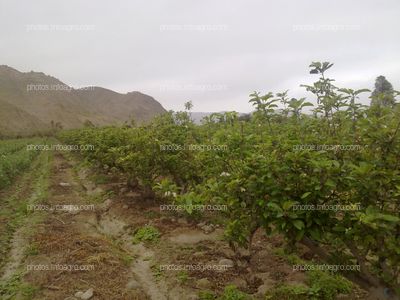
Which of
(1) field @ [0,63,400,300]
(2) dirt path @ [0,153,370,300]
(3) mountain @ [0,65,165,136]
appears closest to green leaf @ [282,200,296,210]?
(1) field @ [0,63,400,300]

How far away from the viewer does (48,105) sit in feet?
361

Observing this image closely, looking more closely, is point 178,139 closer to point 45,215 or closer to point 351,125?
point 45,215

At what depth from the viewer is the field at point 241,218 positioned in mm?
3135

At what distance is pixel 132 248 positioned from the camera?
6984mm

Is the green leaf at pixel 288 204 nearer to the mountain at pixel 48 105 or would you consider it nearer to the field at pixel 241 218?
the field at pixel 241 218

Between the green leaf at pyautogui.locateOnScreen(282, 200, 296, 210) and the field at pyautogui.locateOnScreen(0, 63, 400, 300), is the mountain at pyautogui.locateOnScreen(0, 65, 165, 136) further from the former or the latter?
the green leaf at pyautogui.locateOnScreen(282, 200, 296, 210)

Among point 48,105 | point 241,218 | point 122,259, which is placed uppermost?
point 48,105

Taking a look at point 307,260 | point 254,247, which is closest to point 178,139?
point 254,247

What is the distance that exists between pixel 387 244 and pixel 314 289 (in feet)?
6.92

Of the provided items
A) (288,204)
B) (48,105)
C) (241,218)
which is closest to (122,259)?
(241,218)

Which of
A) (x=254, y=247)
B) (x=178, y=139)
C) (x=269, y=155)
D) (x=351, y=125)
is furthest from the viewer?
(x=178, y=139)

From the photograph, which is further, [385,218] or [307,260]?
[307,260]

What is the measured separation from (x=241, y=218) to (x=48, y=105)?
386 feet

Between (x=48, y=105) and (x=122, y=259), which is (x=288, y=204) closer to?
(x=122, y=259)
